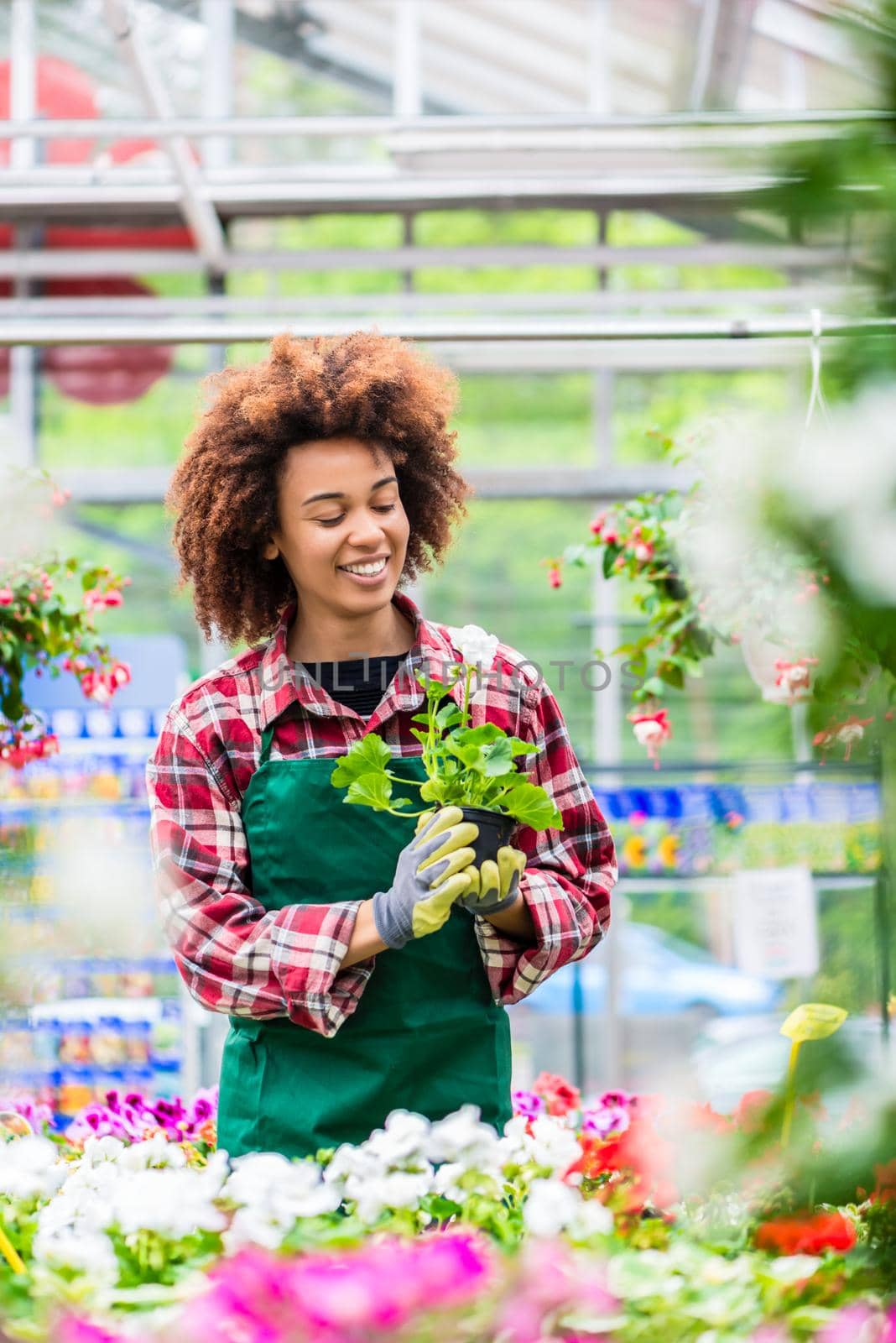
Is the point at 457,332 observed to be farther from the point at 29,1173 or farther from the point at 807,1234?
the point at 807,1234

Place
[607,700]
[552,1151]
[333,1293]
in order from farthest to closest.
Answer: [607,700]
[552,1151]
[333,1293]

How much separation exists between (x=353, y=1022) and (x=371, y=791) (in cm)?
25

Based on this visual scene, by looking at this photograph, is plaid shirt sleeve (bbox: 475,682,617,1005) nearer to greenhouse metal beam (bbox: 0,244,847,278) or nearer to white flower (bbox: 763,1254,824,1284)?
white flower (bbox: 763,1254,824,1284)

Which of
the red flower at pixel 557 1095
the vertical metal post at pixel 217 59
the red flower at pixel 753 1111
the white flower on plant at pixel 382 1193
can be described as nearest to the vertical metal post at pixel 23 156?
the vertical metal post at pixel 217 59

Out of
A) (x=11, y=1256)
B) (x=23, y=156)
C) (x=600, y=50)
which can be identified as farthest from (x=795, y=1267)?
(x=23, y=156)

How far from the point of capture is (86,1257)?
881 mm

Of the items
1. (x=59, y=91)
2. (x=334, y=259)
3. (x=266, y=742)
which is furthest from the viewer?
(x=334, y=259)

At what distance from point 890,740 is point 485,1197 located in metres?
0.63

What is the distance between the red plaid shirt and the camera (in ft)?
4.34

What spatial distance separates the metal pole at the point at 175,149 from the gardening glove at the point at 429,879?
9.48 feet

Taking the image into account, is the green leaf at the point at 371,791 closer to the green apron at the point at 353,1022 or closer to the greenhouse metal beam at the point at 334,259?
the green apron at the point at 353,1022

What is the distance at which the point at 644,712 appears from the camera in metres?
2.89

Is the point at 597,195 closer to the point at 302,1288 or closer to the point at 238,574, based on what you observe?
the point at 238,574

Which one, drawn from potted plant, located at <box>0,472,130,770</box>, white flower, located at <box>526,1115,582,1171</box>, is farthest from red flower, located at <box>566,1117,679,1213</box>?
potted plant, located at <box>0,472,130,770</box>
